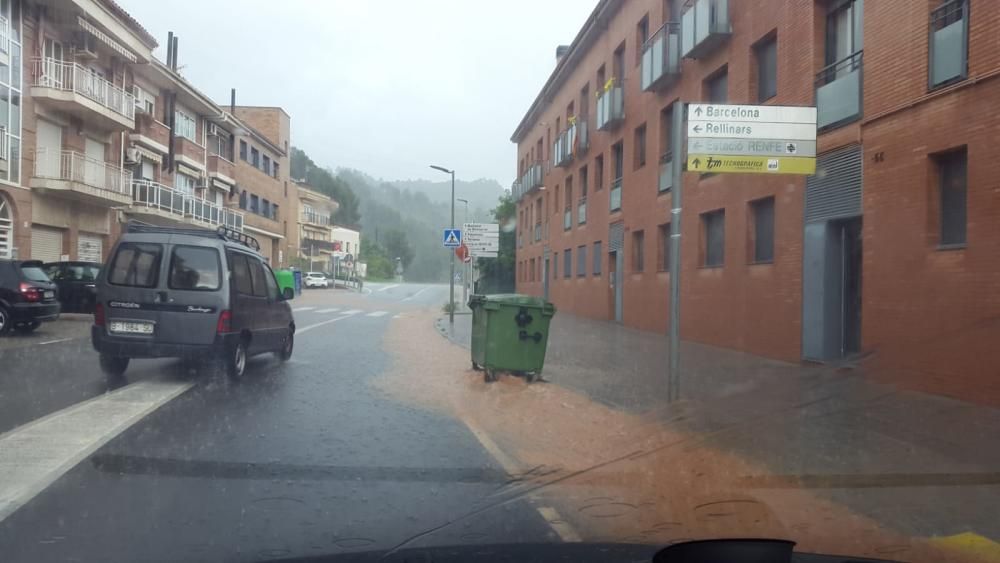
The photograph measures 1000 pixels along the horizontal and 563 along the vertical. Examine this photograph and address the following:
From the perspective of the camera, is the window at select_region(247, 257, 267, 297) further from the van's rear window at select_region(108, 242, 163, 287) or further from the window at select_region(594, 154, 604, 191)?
the window at select_region(594, 154, 604, 191)

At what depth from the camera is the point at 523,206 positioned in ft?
144

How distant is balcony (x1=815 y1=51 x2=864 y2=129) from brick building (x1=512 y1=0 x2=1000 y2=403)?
1.3 inches

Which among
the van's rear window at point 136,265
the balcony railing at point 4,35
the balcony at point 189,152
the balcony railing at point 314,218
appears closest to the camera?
the van's rear window at point 136,265

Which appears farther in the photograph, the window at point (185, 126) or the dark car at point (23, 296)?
the window at point (185, 126)

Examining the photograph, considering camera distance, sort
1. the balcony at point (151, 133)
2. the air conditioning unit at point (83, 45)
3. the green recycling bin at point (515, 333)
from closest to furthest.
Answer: the green recycling bin at point (515, 333) → the air conditioning unit at point (83, 45) → the balcony at point (151, 133)

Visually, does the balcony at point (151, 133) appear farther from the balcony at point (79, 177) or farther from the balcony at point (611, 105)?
the balcony at point (611, 105)

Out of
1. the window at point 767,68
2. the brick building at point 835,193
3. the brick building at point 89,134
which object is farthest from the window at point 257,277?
the brick building at point 89,134

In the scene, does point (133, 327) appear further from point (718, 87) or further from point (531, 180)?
point (531, 180)

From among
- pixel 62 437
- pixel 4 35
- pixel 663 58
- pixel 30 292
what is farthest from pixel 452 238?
pixel 62 437

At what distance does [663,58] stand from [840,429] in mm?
13540

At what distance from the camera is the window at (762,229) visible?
15.1 m

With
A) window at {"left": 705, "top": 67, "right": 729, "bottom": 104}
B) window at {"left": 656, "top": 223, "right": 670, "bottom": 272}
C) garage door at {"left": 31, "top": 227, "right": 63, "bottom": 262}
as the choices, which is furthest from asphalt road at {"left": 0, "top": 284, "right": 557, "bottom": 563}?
garage door at {"left": 31, "top": 227, "right": 63, "bottom": 262}

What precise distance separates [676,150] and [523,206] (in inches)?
1395

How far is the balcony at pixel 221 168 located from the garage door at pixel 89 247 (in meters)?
10.6
